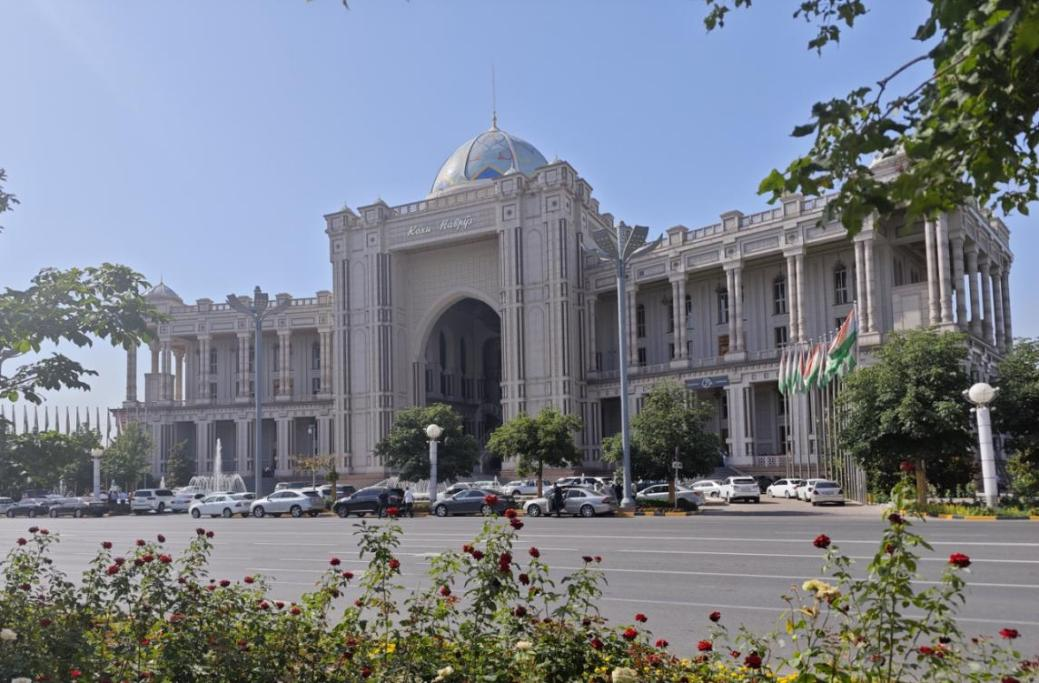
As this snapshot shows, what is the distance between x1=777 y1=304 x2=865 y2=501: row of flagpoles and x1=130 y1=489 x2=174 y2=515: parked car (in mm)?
35223

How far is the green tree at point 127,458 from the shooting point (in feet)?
212

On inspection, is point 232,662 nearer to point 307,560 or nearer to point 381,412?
point 307,560

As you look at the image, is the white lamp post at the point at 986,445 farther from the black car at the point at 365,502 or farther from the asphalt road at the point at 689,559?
the black car at the point at 365,502

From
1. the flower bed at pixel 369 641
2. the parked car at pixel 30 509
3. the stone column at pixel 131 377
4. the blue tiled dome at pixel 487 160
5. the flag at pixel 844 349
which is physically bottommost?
the parked car at pixel 30 509

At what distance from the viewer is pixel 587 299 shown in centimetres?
6316

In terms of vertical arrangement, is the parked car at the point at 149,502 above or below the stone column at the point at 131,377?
below

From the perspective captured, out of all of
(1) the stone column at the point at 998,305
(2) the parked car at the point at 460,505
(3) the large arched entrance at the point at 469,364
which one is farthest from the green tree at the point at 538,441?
(1) the stone column at the point at 998,305

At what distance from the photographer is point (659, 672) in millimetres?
5637

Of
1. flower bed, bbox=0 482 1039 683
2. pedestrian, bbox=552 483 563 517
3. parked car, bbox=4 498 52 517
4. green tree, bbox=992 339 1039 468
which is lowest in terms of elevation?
parked car, bbox=4 498 52 517

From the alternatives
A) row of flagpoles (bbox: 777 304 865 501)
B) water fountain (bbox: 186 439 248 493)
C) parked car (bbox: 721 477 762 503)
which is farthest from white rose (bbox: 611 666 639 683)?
water fountain (bbox: 186 439 248 493)

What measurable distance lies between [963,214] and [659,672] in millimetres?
52306

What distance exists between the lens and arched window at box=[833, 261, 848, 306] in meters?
56.8

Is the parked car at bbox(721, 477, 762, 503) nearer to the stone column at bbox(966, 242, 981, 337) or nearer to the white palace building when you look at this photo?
the white palace building

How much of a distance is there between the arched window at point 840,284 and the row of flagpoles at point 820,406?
2.50 m
